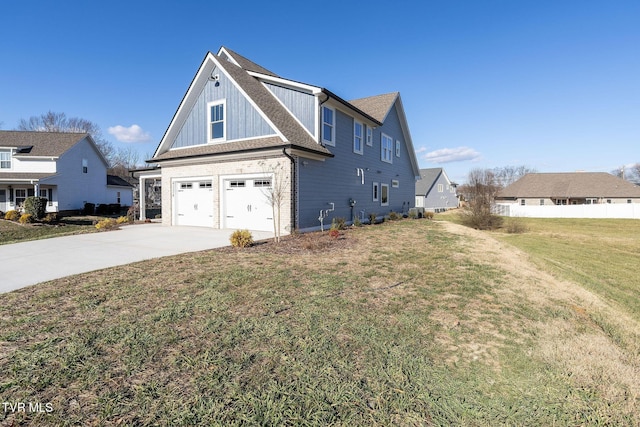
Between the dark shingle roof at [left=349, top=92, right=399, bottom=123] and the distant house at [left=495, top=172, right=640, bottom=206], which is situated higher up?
the dark shingle roof at [left=349, top=92, right=399, bottom=123]

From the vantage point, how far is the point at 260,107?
1277cm

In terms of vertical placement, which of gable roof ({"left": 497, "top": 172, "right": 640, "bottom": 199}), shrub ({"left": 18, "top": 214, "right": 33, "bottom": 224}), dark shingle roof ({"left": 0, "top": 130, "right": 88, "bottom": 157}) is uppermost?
dark shingle roof ({"left": 0, "top": 130, "right": 88, "bottom": 157})

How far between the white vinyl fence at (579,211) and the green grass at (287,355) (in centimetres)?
2740

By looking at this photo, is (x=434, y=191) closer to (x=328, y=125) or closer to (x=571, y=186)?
(x=571, y=186)

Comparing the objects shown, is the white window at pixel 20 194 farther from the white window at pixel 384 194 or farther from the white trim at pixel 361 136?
the white window at pixel 384 194

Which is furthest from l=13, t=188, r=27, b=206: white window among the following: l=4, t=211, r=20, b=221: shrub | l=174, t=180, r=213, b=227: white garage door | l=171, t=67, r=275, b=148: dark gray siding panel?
l=174, t=180, r=213, b=227: white garage door

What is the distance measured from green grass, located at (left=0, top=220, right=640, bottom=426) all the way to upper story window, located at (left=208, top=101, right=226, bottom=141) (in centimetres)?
1004

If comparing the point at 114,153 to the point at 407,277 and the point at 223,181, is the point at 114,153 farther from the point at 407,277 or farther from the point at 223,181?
the point at 407,277

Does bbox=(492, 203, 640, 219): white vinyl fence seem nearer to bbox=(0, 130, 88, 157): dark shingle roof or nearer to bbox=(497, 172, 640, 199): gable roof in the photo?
bbox=(497, 172, 640, 199): gable roof

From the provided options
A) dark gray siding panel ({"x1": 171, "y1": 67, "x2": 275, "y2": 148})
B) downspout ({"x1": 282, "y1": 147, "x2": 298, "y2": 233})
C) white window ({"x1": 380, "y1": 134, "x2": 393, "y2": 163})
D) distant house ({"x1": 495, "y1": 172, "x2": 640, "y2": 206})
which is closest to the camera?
downspout ({"x1": 282, "y1": 147, "x2": 298, "y2": 233})

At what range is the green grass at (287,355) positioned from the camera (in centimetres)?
243

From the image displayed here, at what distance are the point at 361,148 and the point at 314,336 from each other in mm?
14647

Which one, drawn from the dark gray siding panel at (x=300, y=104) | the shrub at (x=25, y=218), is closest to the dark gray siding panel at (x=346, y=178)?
the dark gray siding panel at (x=300, y=104)

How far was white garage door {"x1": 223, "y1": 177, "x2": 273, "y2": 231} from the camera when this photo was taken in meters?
12.8
